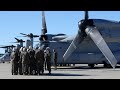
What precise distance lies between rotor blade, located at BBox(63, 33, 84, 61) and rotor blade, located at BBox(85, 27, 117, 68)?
145cm

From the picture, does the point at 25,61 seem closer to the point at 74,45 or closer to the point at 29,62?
the point at 29,62

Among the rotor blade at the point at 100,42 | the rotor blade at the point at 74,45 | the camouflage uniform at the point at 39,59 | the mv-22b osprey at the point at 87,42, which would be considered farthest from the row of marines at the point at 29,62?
the rotor blade at the point at 74,45

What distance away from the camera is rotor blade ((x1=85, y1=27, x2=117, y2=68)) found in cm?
2525

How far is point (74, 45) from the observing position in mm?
30297

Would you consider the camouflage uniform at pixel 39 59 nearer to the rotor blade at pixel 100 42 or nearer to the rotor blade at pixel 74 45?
the rotor blade at pixel 100 42

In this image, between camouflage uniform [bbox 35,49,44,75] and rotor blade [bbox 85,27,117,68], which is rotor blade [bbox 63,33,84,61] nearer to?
rotor blade [bbox 85,27,117,68]

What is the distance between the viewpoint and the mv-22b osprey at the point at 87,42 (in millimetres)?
29078
